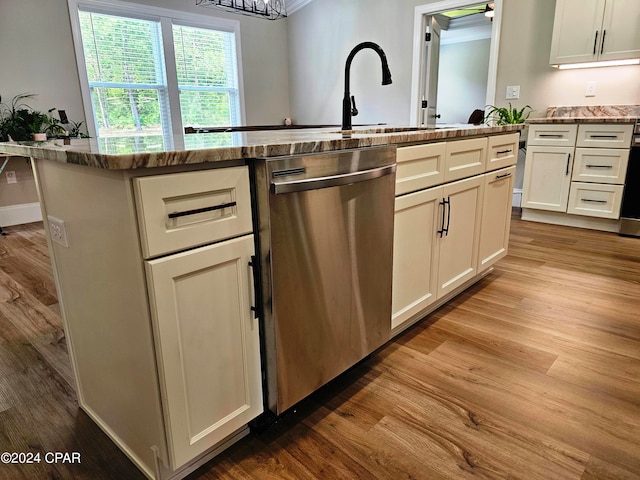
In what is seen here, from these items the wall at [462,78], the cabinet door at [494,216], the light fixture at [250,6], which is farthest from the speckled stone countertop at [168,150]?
the wall at [462,78]

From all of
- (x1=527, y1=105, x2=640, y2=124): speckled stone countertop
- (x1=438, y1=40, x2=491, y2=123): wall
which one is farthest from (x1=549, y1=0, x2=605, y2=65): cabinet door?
(x1=438, y1=40, x2=491, y2=123): wall

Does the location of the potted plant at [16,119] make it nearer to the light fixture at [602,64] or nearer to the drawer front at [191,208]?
the drawer front at [191,208]

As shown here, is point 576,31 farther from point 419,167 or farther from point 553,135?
point 419,167

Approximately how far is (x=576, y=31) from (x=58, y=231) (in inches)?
166

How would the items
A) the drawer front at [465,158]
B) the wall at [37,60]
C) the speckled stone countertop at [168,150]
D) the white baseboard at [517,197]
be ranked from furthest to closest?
the white baseboard at [517,197] → the wall at [37,60] → the drawer front at [465,158] → the speckled stone countertop at [168,150]

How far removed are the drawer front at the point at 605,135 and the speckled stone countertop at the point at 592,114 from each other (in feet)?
0.16

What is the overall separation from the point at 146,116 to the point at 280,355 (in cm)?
478

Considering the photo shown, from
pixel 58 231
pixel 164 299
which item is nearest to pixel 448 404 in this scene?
pixel 164 299

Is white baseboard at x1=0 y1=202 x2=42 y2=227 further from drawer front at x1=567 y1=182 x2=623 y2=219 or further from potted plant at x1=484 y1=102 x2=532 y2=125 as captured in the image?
drawer front at x1=567 y1=182 x2=623 y2=219

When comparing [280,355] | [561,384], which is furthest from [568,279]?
[280,355]

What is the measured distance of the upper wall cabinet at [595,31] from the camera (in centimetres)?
339

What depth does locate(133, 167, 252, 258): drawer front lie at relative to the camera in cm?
90

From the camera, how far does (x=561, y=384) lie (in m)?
1.59

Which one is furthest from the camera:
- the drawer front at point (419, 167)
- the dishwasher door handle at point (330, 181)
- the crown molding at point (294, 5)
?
the crown molding at point (294, 5)
